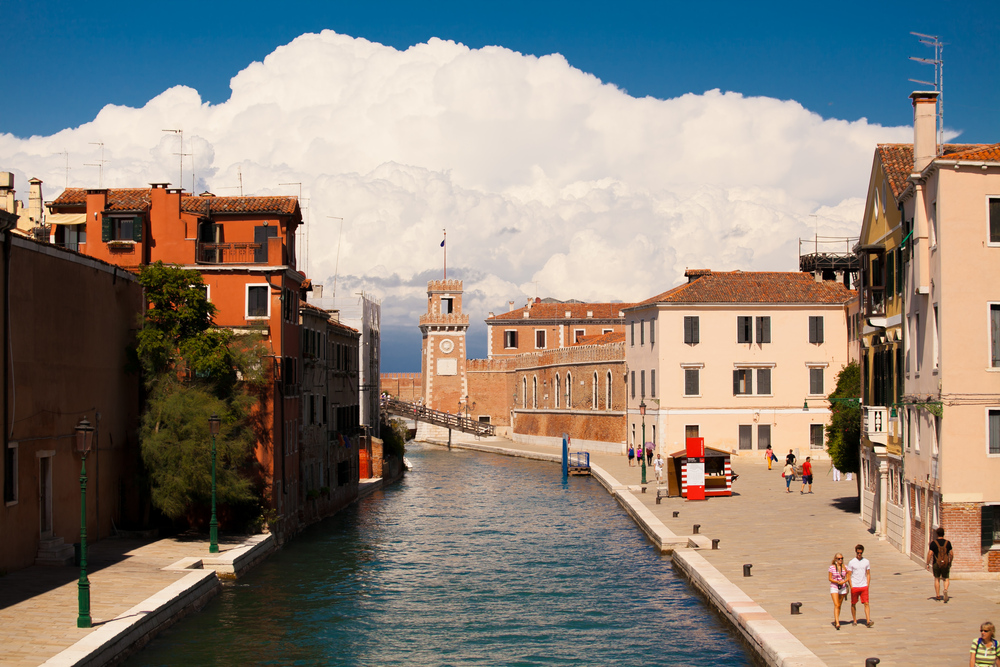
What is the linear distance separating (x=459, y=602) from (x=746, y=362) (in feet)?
103

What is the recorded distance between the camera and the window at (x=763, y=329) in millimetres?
49531

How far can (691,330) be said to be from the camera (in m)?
49.2

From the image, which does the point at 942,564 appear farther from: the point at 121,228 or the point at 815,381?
the point at 815,381

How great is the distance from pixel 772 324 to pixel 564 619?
108 ft

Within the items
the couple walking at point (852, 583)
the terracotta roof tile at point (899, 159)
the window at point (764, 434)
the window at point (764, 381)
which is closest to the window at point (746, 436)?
the window at point (764, 434)

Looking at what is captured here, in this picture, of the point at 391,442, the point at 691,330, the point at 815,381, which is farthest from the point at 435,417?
the point at 815,381

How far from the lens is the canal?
55.3ft

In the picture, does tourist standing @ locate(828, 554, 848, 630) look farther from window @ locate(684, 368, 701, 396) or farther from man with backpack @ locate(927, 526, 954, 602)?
window @ locate(684, 368, 701, 396)

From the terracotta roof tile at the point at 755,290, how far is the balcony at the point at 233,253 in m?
26.5

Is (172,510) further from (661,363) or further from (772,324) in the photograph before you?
(772,324)

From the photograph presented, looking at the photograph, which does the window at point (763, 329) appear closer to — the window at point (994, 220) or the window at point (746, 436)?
the window at point (746, 436)

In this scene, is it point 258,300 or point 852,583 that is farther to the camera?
point 258,300

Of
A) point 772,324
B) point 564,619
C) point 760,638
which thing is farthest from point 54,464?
point 772,324

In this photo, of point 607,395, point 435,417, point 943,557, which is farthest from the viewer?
point 435,417
